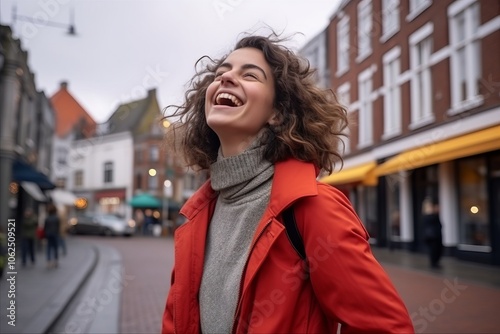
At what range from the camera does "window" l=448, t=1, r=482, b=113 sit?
35.7 ft

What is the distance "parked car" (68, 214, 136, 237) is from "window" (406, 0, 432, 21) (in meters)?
19.7

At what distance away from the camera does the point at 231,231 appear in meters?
1.54

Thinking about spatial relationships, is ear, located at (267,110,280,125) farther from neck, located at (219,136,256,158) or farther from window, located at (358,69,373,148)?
window, located at (358,69,373,148)

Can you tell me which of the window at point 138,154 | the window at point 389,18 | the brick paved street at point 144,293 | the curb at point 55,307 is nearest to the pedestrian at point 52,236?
the curb at point 55,307

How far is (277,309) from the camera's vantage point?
49.3 inches

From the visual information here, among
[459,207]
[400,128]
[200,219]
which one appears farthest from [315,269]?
[400,128]

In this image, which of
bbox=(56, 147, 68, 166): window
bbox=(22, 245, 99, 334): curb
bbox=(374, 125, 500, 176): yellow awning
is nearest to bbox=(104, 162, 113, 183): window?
bbox=(22, 245, 99, 334): curb

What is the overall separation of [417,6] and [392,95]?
399 cm

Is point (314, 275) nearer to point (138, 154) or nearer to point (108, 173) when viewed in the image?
point (138, 154)

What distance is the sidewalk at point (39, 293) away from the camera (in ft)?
16.4

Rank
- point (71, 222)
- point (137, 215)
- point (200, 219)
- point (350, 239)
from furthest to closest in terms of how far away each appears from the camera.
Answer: point (71, 222)
point (137, 215)
point (200, 219)
point (350, 239)

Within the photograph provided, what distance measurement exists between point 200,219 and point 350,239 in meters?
0.60

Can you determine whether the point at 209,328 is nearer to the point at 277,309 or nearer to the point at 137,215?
the point at 277,309

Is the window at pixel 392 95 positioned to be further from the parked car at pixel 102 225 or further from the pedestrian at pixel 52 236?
the parked car at pixel 102 225
